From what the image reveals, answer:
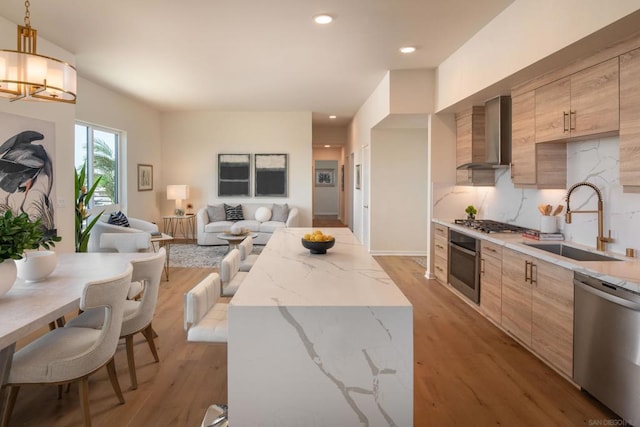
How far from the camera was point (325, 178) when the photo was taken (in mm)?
15688

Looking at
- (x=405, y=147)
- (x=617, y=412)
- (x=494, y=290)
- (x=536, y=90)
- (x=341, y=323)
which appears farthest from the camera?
(x=405, y=147)

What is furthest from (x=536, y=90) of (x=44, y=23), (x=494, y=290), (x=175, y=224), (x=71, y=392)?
(x=175, y=224)

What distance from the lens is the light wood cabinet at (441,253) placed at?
4.98m

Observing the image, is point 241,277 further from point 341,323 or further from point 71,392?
point 341,323

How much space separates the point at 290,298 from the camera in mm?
1753

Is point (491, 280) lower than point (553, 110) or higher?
lower

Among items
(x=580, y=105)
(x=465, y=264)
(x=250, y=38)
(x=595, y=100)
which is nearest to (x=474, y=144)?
(x=465, y=264)

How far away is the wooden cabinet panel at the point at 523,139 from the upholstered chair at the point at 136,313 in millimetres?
3117

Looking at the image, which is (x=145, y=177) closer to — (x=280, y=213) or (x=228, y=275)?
(x=280, y=213)

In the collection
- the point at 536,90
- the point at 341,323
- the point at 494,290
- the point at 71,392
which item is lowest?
the point at 71,392

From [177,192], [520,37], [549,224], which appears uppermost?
[520,37]

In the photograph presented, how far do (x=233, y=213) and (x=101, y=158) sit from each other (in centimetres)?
282

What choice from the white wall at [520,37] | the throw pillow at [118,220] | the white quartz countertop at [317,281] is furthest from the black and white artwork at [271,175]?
the white quartz countertop at [317,281]

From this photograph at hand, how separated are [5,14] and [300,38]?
278cm
